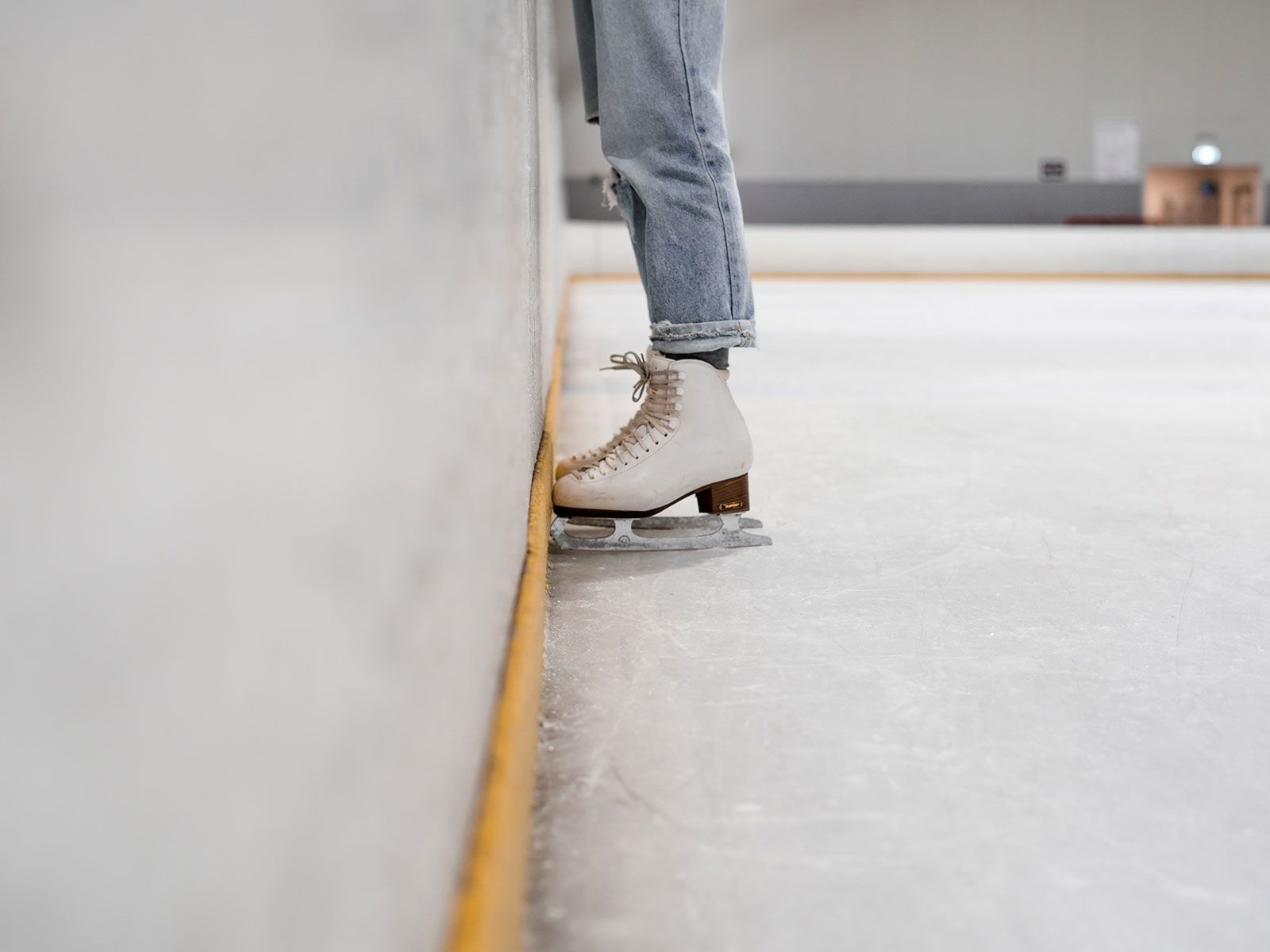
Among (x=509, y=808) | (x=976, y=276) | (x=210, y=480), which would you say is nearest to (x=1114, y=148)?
(x=976, y=276)

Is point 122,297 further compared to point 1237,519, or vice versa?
point 1237,519

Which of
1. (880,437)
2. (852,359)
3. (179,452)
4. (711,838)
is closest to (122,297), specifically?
(179,452)

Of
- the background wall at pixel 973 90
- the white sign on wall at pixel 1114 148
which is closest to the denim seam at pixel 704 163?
the background wall at pixel 973 90

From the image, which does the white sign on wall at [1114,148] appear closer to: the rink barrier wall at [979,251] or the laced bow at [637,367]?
the rink barrier wall at [979,251]

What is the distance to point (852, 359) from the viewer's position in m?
2.88

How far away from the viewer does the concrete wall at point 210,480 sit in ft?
0.45

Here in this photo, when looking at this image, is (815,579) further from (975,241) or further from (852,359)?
(975,241)

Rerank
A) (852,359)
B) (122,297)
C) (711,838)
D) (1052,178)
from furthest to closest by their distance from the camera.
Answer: (1052,178) < (852,359) < (711,838) < (122,297)

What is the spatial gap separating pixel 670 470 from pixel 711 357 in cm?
14

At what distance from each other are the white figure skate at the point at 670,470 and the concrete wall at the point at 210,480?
77 cm

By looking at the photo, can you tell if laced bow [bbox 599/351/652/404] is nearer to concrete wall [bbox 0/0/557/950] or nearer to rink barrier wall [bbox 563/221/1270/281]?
concrete wall [bbox 0/0/557/950]

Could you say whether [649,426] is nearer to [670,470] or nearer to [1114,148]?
[670,470]

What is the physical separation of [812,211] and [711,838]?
893 cm

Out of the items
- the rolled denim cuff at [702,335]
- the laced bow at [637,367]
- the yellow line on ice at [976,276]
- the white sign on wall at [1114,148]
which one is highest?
the white sign on wall at [1114,148]
